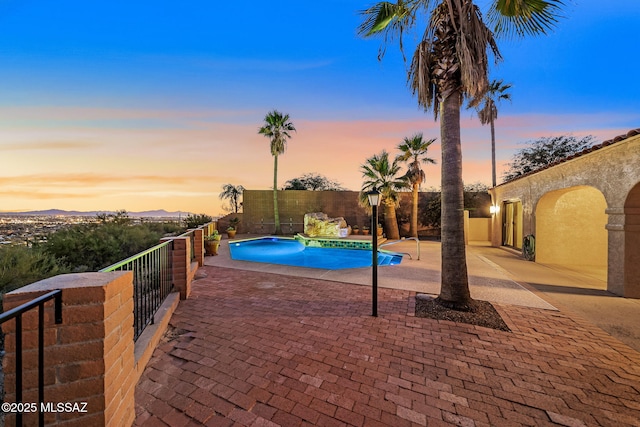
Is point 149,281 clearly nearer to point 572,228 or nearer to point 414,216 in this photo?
point 572,228

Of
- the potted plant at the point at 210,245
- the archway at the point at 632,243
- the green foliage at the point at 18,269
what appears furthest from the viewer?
the potted plant at the point at 210,245

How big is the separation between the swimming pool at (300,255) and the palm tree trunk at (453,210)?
183 inches

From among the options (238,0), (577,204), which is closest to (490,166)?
(577,204)

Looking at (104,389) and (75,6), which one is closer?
(104,389)

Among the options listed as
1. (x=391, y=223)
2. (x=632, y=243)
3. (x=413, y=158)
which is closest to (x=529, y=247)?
(x=632, y=243)

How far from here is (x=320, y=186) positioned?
2386 centimetres

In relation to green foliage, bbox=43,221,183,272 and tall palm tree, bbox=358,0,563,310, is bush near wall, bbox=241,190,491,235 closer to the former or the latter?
green foliage, bbox=43,221,183,272

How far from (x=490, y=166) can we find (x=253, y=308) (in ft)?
67.9

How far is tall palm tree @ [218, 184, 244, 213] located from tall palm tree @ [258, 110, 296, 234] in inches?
155

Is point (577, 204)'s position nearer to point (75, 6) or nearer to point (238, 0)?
point (238, 0)

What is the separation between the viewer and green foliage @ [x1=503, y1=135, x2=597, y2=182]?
16.7 metres

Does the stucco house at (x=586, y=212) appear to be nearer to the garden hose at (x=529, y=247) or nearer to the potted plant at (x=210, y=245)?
the garden hose at (x=529, y=247)

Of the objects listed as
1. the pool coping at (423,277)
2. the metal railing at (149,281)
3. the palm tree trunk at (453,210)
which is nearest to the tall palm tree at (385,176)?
the pool coping at (423,277)

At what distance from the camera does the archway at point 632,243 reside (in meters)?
4.83
